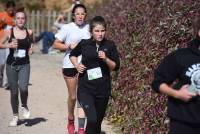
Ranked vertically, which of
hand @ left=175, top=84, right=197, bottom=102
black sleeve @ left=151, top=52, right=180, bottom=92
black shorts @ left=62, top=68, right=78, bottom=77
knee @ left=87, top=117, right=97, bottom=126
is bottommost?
knee @ left=87, top=117, right=97, bottom=126

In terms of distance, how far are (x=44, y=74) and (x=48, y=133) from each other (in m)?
7.42

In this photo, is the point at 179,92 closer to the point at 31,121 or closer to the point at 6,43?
the point at 6,43

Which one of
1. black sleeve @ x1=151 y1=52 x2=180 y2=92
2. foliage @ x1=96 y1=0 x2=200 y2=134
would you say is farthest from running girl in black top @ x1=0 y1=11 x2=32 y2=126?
black sleeve @ x1=151 y1=52 x2=180 y2=92

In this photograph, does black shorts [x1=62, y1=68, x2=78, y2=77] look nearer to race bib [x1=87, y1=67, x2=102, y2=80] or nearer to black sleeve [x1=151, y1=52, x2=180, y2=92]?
race bib [x1=87, y1=67, x2=102, y2=80]

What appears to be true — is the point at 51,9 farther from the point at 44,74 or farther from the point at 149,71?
the point at 149,71

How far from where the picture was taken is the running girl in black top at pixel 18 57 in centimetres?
947

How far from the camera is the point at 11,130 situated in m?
9.44

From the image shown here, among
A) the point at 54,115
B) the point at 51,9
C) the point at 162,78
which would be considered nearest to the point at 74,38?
the point at 54,115

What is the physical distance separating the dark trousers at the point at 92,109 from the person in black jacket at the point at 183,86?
247cm

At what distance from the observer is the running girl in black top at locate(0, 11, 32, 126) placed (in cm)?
947

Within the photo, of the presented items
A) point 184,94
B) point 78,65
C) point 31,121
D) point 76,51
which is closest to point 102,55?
point 78,65

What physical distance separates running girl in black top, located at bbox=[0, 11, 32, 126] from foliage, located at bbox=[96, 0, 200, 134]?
1.49 metres

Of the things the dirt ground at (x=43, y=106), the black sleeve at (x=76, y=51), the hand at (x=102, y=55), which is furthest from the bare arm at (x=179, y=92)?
the dirt ground at (x=43, y=106)

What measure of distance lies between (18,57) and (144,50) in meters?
2.03
